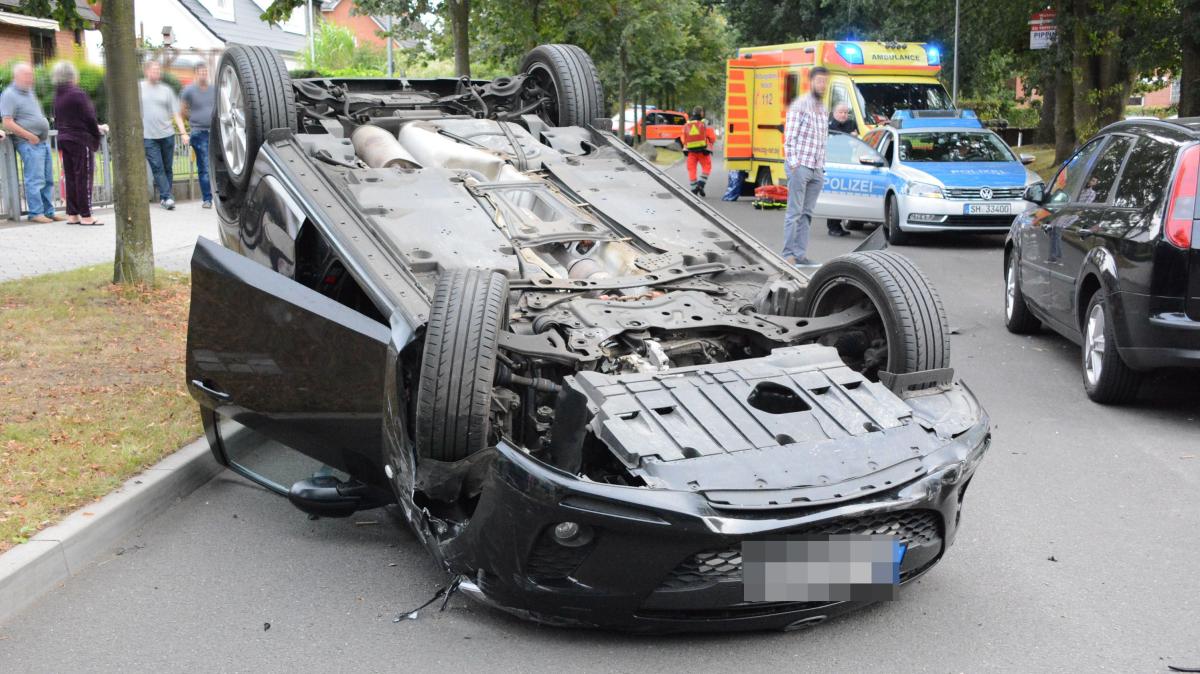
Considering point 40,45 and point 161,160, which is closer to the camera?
point 161,160

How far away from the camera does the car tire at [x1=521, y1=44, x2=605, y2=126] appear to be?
26.7 ft

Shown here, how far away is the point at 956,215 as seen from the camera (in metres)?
14.8

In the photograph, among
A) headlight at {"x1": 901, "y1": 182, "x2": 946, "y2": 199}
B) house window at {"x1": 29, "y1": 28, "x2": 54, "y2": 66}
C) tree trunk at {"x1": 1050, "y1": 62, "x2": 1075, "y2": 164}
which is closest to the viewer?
headlight at {"x1": 901, "y1": 182, "x2": 946, "y2": 199}

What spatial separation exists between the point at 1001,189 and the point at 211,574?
12303 millimetres

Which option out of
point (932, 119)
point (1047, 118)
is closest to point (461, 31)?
point (932, 119)

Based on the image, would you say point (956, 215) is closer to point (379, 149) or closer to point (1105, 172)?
point (1105, 172)

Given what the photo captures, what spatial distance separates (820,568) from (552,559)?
873 millimetres

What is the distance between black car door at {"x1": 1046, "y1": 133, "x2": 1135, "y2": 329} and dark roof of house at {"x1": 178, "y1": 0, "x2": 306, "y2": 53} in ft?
134

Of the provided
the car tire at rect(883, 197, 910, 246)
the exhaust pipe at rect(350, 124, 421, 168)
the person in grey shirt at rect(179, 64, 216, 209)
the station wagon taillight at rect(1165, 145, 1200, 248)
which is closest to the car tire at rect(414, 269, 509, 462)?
the exhaust pipe at rect(350, 124, 421, 168)

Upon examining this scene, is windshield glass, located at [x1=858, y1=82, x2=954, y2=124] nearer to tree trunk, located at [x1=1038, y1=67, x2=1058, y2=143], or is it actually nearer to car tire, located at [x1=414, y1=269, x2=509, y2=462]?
tree trunk, located at [x1=1038, y1=67, x2=1058, y2=143]

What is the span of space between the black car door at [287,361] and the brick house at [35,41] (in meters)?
25.5

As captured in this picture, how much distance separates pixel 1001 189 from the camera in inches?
582

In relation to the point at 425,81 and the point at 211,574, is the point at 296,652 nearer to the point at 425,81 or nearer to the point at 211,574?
the point at 211,574

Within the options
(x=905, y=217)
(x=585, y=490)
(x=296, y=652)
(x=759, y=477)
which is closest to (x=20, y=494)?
(x=296, y=652)
